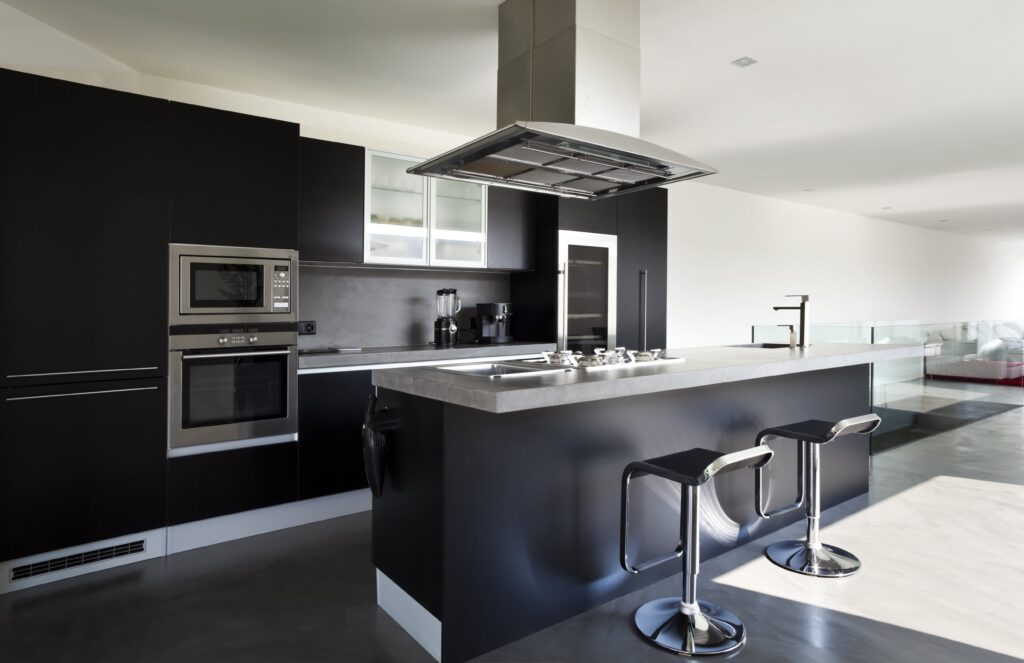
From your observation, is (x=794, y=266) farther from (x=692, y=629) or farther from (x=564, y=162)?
(x=692, y=629)

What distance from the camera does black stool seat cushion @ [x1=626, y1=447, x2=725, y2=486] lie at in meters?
2.04

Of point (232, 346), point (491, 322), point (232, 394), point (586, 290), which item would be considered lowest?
point (232, 394)

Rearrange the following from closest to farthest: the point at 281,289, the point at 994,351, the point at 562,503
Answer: the point at 562,503 → the point at 281,289 → the point at 994,351

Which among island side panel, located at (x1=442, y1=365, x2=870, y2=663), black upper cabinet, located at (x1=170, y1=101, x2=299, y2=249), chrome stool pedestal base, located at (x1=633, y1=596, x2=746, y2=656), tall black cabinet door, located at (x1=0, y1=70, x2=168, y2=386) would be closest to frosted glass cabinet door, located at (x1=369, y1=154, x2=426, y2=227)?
black upper cabinet, located at (x1=170, y1=101, x2=299, y2=249)

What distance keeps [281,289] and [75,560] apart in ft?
5.13

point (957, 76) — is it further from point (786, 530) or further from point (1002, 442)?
point (1002, 442)

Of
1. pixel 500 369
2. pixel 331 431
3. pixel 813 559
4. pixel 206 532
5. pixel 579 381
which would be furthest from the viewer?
pixel 331 431

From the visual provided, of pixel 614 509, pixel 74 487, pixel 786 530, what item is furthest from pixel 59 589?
pixel 786 530

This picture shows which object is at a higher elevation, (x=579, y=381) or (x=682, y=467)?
(x=579, y=381)

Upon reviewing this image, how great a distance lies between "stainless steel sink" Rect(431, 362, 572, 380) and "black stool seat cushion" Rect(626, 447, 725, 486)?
1.55 ft

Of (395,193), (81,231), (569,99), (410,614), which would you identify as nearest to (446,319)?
(395,193)

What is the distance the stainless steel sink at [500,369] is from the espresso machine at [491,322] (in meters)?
1.82

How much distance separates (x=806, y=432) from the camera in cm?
280

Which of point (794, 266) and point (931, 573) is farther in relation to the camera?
point (794, 266)
